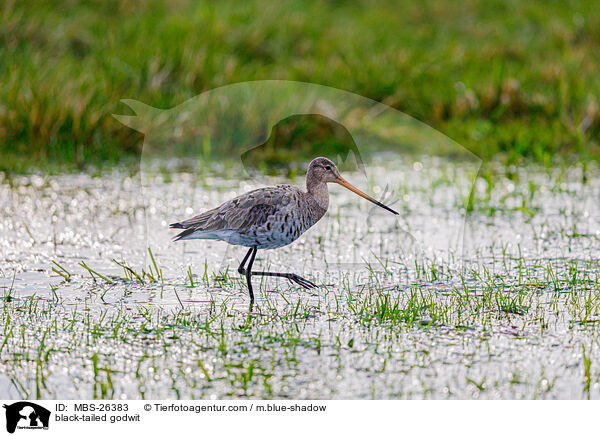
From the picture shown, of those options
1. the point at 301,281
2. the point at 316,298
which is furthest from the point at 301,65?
the point at 316,298

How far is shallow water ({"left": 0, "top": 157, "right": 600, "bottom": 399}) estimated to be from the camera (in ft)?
14.3

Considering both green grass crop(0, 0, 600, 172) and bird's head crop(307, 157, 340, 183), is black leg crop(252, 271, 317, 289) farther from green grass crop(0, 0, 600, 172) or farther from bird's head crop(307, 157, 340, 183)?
green grass crop(0, 0, 600, 172)

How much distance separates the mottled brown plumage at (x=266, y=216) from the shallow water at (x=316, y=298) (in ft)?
1.12

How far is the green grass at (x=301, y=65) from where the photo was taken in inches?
364

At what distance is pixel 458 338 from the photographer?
4824 mm

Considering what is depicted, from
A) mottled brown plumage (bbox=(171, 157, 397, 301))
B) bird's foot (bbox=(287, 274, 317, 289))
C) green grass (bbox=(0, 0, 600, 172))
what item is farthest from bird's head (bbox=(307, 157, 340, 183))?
green grass (bbox=(0, 0, 600, 172))

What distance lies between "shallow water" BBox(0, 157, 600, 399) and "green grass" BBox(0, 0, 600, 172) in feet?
3.36

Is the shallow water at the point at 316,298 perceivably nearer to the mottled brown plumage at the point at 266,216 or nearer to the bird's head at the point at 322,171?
the mottled brown plumage at the point at 266,216

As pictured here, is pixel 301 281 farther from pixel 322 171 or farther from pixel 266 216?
pixel 322 171

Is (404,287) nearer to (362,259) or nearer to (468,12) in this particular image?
(362,259)

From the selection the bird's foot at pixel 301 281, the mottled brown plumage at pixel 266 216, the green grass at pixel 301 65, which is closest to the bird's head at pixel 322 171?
the mottled brown plumage at pixel 266 216

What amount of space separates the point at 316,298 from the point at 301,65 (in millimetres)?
6262

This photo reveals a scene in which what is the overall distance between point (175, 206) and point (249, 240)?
236cm

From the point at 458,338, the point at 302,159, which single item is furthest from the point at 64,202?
the point at 458,338
